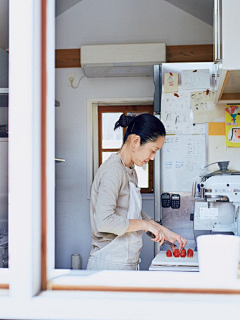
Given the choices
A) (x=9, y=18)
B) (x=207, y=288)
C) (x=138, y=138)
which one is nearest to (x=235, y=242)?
(x=207, y=288)

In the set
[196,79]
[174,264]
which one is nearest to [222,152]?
[196,79]

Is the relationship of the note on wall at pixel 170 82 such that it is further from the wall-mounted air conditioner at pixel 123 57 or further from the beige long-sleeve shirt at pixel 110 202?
the beige long-sleeve shirt at pixel 110 202

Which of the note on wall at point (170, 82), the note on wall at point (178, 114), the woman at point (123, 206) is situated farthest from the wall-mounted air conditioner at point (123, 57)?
the woman at point (123, 206)

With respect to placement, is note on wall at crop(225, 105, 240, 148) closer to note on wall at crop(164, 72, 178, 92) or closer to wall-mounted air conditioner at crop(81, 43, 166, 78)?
note on wall at crop(164, 72, 178, 92)

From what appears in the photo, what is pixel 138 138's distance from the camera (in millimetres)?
1937

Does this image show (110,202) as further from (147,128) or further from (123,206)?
(147,128)

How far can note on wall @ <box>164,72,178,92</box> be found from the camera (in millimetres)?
3145

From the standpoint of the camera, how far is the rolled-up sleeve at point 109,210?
63.9 inches

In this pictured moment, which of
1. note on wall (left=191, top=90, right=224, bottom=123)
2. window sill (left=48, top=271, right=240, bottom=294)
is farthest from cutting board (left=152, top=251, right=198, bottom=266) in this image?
note on wall (left=191, top=90, right=224, bottom=123)

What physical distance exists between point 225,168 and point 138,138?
131 centimetres

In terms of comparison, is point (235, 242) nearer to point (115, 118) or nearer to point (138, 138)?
point (138, 138)

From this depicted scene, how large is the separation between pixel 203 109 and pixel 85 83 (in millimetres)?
1671

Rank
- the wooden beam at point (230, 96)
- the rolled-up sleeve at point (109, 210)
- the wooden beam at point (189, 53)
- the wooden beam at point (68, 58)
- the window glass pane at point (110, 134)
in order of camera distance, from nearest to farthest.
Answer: the rolled-up sleeve at point (109, 210), the wooden beam at point (230, 96), the wooden beam at point (189, 53), the wooden beam at point (68, 58), the window glass pane at point (110, 134)

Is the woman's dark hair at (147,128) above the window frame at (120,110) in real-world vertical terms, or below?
below
